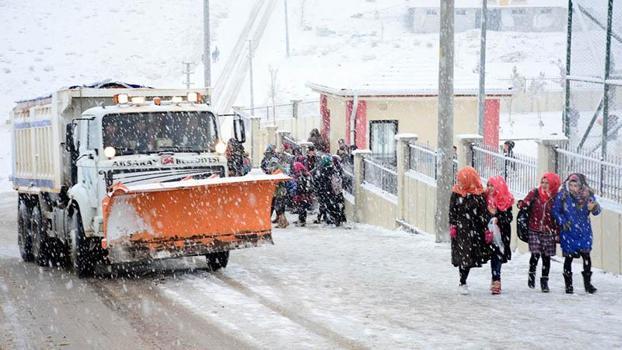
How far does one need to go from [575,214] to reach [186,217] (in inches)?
205

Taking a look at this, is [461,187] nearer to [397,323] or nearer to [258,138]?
[397,323]

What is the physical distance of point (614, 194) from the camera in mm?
13992

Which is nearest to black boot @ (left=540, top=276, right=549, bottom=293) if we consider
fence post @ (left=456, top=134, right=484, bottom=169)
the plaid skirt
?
the plaid skirt

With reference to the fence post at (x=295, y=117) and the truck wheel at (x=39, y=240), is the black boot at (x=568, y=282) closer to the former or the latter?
the truck wheel at (x=39, y=240)

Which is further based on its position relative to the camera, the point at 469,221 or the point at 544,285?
the point at 544,285

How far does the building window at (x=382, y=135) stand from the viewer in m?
33.6

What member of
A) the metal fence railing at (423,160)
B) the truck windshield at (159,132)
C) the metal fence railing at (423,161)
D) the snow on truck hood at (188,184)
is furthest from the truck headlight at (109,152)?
the metal fence railing at (423,160)

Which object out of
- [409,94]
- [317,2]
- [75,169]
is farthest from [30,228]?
[317,2]

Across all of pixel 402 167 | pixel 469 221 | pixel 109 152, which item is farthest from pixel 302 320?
pixel 402 167

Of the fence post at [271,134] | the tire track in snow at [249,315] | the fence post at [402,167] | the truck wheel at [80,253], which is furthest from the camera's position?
the fence post at [271,134]

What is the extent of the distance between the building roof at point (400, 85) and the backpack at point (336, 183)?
421 inches

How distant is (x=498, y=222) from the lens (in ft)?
40.0

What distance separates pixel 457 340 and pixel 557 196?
10.2 feet

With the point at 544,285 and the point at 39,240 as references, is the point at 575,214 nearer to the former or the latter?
the point at 544,285
